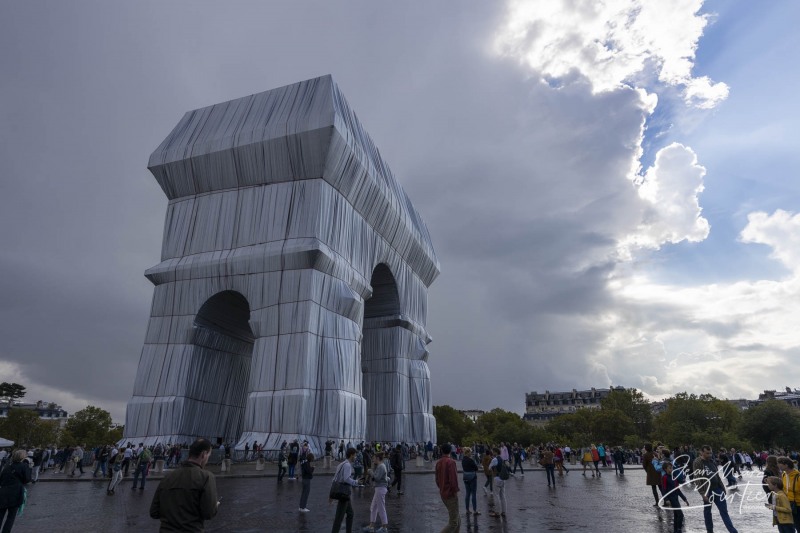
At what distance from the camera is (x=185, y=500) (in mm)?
4180

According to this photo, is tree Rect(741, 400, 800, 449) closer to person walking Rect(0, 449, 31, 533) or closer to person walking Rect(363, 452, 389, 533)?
person walking Rect(363, 452, 389, 533)

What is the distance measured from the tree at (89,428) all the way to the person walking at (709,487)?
95270 millimetres

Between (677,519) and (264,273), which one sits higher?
(264,273)

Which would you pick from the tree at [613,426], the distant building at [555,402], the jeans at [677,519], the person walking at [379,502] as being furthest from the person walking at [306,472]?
the distant building at [555,402]

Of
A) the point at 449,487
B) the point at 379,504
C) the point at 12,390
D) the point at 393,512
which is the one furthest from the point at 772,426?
the point at 12,390

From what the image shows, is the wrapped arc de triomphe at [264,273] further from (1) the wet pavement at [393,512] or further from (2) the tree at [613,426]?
(2) the tree at [613,426]

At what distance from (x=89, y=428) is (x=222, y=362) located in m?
69.0

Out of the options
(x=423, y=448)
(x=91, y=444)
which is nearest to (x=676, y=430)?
(x=423, y=448)

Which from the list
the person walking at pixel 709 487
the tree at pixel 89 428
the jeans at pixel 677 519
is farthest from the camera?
the tree at pixel 89 428

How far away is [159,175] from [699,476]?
3716cm

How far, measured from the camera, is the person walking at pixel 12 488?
7.68 metres

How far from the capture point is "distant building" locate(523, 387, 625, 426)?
150m

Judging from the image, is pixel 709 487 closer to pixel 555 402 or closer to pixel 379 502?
pixel 379 502

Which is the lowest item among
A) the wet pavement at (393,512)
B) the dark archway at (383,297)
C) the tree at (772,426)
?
the wet pavement at (393,512)
